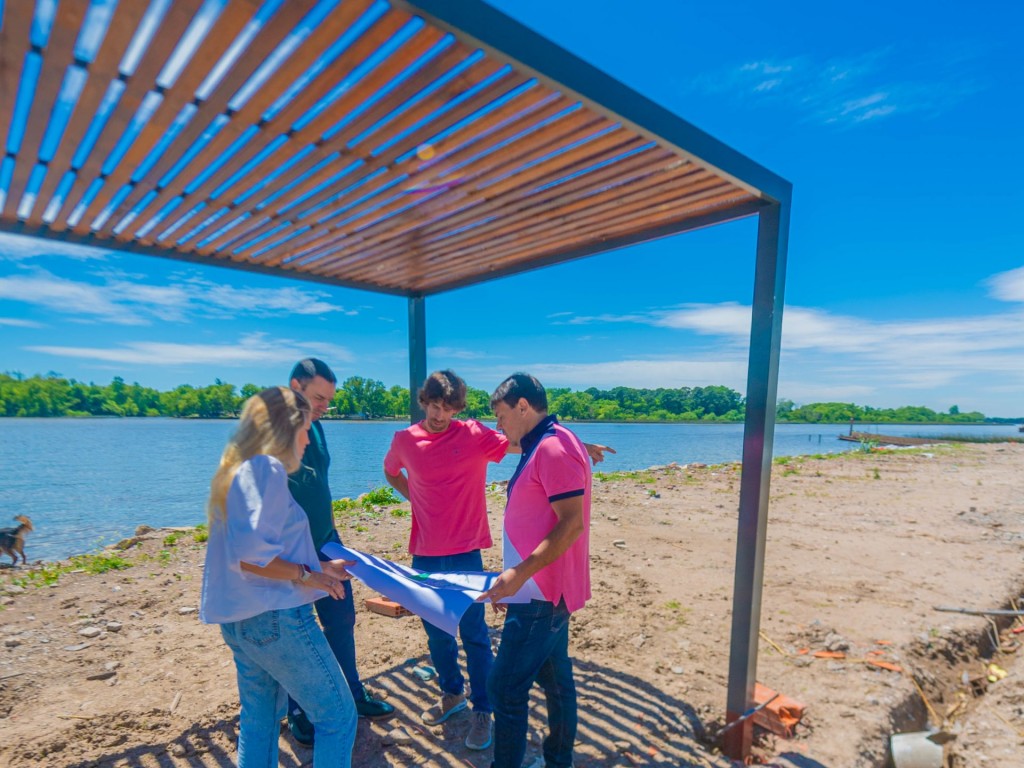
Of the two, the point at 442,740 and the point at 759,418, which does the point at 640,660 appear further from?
the point at 759,418

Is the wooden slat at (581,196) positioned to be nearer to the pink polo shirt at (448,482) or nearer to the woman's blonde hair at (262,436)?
the pink polo shirt at (448,482)

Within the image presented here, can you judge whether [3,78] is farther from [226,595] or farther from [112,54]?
[226,595]

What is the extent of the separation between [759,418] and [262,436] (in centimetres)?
216

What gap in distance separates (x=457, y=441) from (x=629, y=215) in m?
1.57

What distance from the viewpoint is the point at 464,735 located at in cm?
281

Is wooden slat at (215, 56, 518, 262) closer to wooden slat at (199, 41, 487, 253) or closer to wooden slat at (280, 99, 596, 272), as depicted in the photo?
wooden slat at (199, 41, 487, 253)

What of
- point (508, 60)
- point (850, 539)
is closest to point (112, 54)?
point (508, 60)

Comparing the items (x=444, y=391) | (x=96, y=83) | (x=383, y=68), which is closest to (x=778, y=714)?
(x=444, y=391)

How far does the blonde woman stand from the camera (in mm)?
1697

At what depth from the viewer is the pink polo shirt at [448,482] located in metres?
2.72

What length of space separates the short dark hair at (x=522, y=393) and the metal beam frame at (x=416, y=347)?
244cm

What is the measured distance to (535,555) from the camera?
193cm

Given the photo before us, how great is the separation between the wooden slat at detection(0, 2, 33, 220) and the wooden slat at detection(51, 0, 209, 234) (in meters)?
0.27

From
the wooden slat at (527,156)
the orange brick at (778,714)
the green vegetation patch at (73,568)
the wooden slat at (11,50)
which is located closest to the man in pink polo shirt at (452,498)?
the wooden slat at (527,156)
